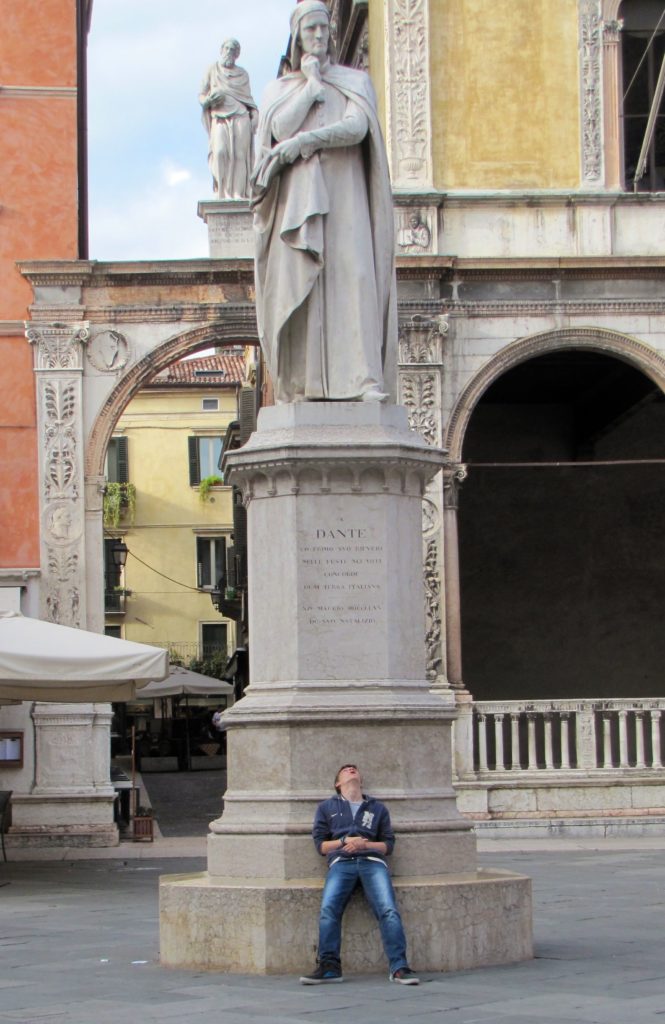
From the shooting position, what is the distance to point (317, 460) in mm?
10281

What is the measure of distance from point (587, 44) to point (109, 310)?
6.56 m

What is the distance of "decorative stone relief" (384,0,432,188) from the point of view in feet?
74.3

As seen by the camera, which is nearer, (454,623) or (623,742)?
(623,742)

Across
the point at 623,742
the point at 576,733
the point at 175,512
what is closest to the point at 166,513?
the point at 175,512

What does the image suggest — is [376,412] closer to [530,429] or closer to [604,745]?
[604,745]

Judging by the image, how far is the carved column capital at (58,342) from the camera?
22172 millimetres

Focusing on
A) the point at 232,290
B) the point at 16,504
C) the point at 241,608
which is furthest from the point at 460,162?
the point at 241,608

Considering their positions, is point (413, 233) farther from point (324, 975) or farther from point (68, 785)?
point (324, 975)

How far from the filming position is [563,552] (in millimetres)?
30000

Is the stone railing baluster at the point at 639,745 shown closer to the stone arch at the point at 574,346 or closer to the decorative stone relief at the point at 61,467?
the stone arch at the point at 574,346

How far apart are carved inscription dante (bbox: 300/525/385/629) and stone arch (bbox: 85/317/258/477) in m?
12.1

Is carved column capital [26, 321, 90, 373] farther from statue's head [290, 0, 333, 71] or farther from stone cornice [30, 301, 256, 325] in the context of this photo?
statue's head [290, 0, 333, 71]

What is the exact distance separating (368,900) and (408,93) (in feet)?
49.0

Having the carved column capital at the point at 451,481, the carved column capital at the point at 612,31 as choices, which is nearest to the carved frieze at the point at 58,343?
the carved column capital at the point at 451,481
